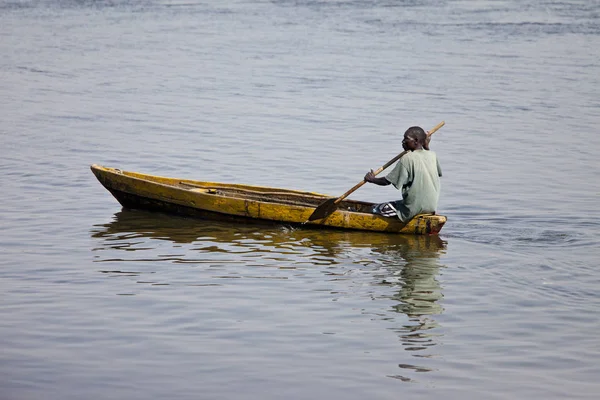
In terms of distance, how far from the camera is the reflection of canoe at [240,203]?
36.3 ft

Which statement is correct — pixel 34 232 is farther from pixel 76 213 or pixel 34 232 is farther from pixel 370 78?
pixel 370 78

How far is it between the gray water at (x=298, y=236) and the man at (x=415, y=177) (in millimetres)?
450

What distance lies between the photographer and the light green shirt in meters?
10.6

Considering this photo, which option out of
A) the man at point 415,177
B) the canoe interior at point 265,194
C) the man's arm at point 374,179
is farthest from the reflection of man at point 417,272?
the canoe interior at point 265,194

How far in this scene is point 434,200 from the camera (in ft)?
35.5

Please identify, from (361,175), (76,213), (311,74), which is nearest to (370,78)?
(311,74)

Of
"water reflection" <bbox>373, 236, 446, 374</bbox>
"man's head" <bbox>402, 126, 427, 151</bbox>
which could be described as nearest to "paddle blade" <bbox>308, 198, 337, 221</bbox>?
"water reflection" <bbox>373, 236, 446, 374</bbox>

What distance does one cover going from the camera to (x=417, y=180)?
10.6m

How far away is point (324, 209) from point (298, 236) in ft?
1.41

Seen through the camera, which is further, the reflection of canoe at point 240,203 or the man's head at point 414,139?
the reflection of canoe at point 240,203

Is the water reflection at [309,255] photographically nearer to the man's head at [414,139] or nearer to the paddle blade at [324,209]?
the paddle blade at [324,209]

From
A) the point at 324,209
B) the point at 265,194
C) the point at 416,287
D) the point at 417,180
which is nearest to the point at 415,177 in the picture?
the point at 417,180

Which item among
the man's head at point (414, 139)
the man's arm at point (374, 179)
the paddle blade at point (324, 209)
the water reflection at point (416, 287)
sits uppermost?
the man's head at point (414, 139)

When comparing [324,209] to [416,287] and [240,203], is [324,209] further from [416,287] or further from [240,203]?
[416,287]
